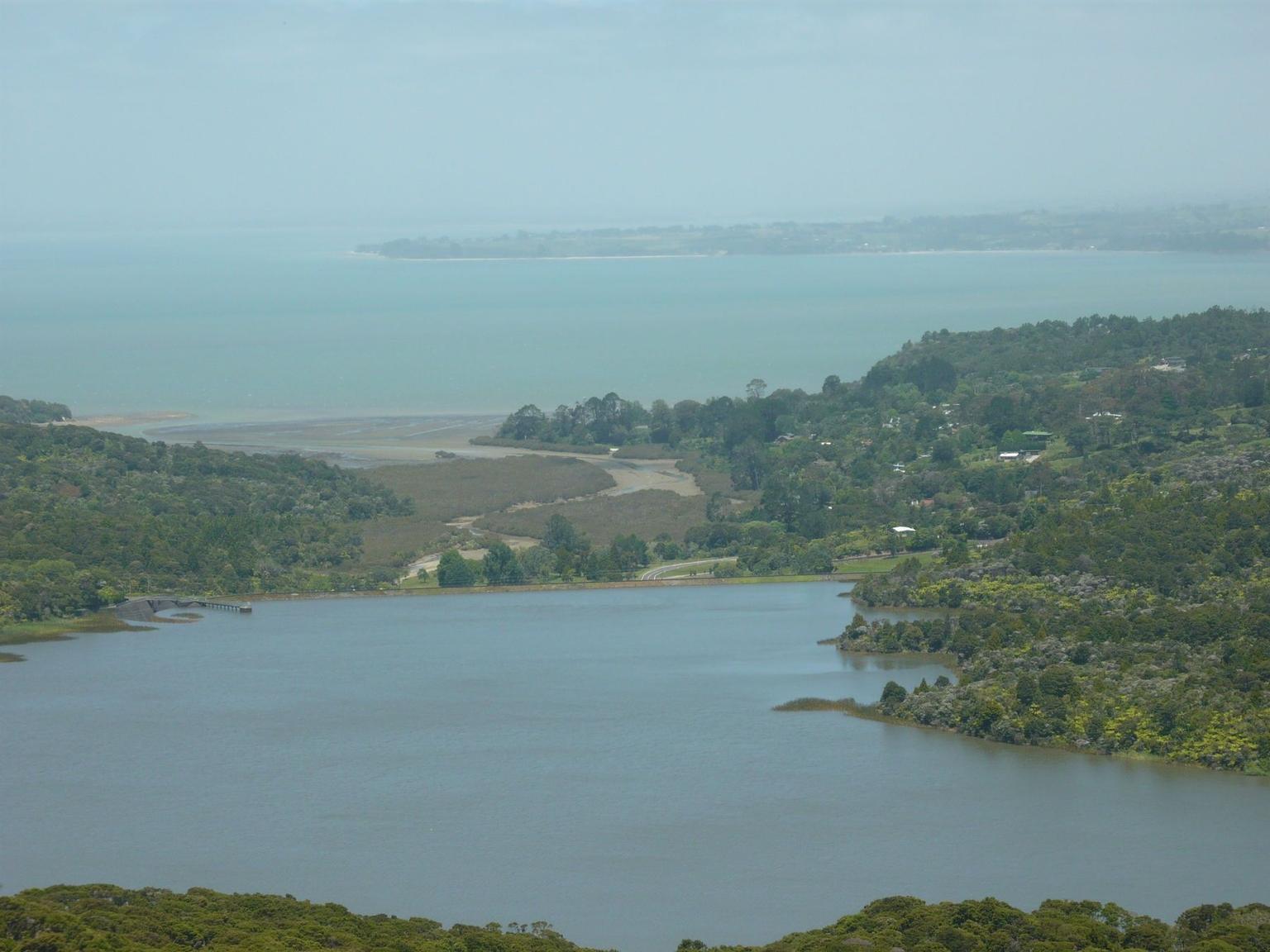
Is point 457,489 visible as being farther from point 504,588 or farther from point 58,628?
point 58,628

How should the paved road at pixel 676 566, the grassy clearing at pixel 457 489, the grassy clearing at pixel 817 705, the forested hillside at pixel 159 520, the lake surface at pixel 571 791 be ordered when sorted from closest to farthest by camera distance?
the lake surface at pixel 571 791 → the grassy clearing at pixel 817 705 → the forested hillside at pixel 159 520 → the paved road at pixel 676 566 → the grassy clearing at pixel 457 489

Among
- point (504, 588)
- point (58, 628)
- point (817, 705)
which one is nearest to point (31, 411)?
point (504, 588)

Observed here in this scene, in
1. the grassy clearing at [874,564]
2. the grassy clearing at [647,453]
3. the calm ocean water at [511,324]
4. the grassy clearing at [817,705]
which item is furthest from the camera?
the calm ocean water at [511,324]

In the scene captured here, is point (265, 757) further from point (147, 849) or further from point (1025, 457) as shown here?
point (1025, 457)

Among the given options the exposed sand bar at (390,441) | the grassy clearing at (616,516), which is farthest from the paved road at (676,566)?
the exposed sand bar at (390,441)

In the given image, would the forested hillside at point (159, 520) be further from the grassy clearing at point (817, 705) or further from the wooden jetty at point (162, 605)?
the grassy clearing at point (817, 705)

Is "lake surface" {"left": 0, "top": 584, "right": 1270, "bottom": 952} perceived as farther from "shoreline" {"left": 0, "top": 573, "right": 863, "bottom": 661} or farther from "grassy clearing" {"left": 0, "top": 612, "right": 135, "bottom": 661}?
"shoreline" {"left": 0, "top": 573, "right": 863, "bottom": 661}
